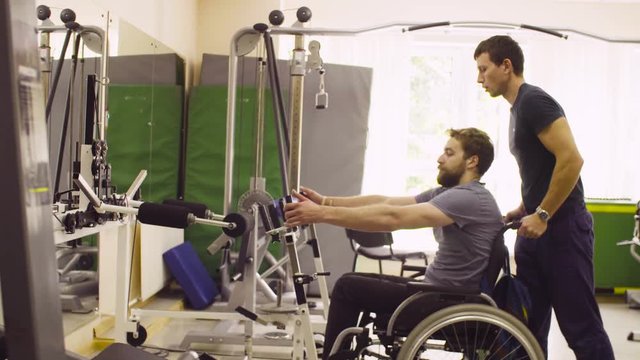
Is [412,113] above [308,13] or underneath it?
underneath

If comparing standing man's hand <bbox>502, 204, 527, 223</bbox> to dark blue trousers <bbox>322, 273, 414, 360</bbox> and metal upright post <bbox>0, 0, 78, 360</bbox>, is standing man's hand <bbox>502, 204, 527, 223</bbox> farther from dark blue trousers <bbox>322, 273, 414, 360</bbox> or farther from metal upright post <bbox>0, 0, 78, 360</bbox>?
metal upright post <bbox>0, 0, 78, 360</bbox>

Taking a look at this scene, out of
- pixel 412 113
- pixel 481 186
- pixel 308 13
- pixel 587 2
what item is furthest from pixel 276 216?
pixel 587 2

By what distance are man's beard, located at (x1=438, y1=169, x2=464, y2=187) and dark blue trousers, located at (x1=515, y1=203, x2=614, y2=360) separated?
0.36 metres

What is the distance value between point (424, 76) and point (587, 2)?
1589mm

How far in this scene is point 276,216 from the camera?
2316mm

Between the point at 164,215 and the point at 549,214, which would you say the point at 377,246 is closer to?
the point at 549,214

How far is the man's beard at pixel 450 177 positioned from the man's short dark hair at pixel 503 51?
17.2 inches

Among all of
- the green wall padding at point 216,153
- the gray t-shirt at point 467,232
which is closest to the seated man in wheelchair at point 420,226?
the gray t-shirt at point 467,232

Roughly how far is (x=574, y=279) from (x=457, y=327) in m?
0.46

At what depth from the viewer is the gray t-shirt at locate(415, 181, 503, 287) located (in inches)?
85.2

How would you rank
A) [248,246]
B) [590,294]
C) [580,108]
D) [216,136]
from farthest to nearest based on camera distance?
[580,108] → [216,136] → [248,246] → [590,294]

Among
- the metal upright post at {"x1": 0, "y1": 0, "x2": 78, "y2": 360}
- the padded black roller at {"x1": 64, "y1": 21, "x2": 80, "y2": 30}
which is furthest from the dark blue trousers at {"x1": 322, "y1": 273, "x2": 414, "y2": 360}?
the padded black roller at {"x1": 64, "y1": 21, "x2": 80, "y2": 30}

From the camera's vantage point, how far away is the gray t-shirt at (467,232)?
7.10ft

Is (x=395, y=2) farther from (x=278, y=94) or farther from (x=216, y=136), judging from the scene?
(x=278, y=94)
